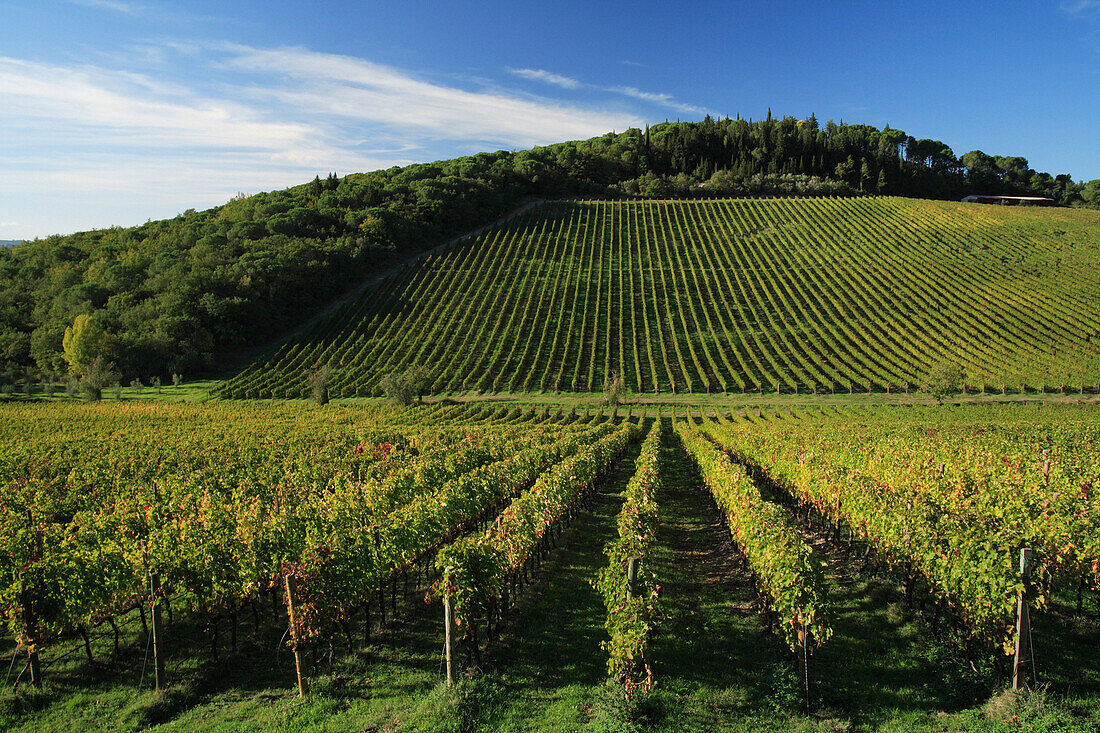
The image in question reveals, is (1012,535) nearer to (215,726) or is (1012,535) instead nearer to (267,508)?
(215,726)

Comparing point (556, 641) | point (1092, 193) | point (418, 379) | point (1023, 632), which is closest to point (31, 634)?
point (556, 641)

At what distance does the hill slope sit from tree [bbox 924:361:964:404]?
3.62m

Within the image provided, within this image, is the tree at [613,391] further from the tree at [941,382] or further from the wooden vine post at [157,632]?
the wooden vine post at [157,632]

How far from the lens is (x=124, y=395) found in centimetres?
6141

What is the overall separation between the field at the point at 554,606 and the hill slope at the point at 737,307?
135ft

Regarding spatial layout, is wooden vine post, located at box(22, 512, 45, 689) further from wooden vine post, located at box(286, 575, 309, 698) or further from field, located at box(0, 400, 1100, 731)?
wooden vine post, located at box(286, 575, 309, 698)

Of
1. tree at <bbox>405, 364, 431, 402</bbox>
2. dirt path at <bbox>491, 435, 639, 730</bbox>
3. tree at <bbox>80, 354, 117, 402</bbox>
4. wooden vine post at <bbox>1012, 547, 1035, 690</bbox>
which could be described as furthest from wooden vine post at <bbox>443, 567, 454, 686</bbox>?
tree at <bbox>80, 354, 117, 402</bbox>

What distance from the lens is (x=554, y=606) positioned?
1338cm

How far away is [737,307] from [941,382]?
29.5 meters

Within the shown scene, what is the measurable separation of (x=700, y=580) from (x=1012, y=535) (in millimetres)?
7023

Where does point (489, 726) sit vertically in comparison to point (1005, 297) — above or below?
below

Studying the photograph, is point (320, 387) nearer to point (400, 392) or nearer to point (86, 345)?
point (400, 392)

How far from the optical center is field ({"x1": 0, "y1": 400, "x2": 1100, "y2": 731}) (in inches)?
366

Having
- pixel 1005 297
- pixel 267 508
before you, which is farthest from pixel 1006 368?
pixel 267 508
